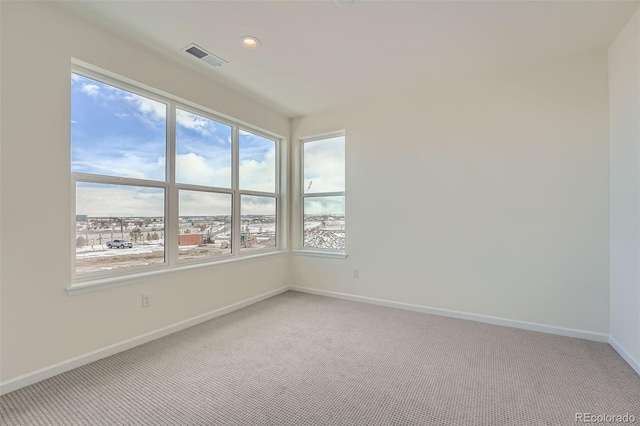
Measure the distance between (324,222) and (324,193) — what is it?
0.43 metres

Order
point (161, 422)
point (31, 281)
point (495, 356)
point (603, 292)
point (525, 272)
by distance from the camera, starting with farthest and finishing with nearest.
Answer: point (525, 272) < point (603, 292) < point (495, 356) < point (31, 281) < point (161, 422)

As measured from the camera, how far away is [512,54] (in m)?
2.66

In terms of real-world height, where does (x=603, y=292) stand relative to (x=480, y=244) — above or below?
below

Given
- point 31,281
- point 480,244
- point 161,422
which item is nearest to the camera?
point 161,422

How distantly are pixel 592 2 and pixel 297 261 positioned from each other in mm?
Result: 3939

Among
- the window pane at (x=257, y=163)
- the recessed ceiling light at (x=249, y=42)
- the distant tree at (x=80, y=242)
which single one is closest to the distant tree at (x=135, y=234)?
the distant tree at (x=80, y=242)

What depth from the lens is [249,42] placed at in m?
2.47

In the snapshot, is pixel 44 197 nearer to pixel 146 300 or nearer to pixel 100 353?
pixel 146 300

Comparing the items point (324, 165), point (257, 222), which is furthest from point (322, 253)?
point (324, 165)

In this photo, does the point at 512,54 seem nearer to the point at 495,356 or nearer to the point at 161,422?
the point at 495,356

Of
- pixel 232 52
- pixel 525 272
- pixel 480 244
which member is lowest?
pixel 525 272

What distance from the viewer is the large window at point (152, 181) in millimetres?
2379

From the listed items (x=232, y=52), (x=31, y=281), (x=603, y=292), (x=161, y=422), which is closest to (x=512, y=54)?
(x=603, y=292)

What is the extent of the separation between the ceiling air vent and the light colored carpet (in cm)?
263
